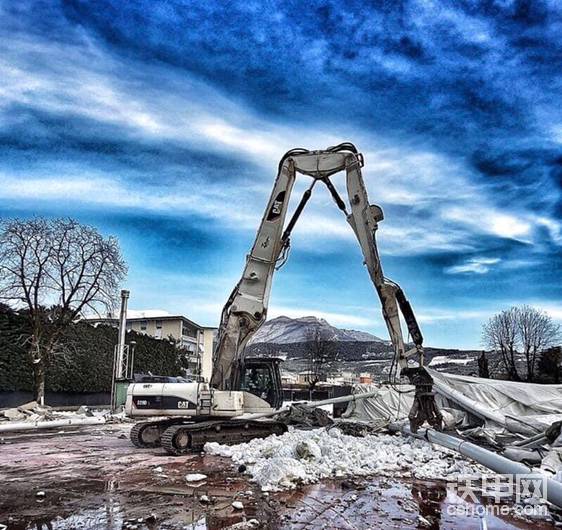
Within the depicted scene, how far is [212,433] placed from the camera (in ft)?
35.8

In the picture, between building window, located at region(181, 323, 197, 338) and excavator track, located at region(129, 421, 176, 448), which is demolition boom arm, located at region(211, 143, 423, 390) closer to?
excavator track, located at region(129, 421, 176, 448)

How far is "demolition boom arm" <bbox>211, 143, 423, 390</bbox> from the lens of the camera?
10656mm

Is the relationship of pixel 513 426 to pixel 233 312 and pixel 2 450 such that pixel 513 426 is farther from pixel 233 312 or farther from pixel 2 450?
pixel 2 450

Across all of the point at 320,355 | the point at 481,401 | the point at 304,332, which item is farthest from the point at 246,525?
the point at 304,332

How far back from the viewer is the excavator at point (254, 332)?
10578 mm

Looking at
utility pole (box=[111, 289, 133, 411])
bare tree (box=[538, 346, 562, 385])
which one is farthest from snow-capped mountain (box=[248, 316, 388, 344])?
utility pole (box=[111, 289, 133, 411])

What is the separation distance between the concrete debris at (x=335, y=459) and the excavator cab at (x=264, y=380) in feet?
5.02

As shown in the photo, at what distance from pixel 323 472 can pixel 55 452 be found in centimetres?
634

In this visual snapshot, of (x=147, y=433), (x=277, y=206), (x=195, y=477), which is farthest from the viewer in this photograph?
(x=147, y=433)

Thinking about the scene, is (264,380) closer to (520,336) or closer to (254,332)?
(254,332)

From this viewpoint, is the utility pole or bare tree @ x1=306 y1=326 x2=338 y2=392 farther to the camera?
bare tree @ x1=306 y1=326 x2=338 y2=392

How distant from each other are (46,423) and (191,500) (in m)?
12.3

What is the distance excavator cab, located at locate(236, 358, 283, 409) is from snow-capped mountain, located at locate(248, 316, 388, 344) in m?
43.0

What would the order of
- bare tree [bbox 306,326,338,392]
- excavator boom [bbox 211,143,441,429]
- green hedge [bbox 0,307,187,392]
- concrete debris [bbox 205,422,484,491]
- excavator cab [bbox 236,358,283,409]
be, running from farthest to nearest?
1. bare tree [bbox 306,326,338,392]
2. green hedge [bbox 0,307,187,392]
3. excavator cab [bbox 236,358,283,409]
4. excavator boom [bbox 211,143,441,429]
5. concrete debris [bbox 205,422,484,491]
